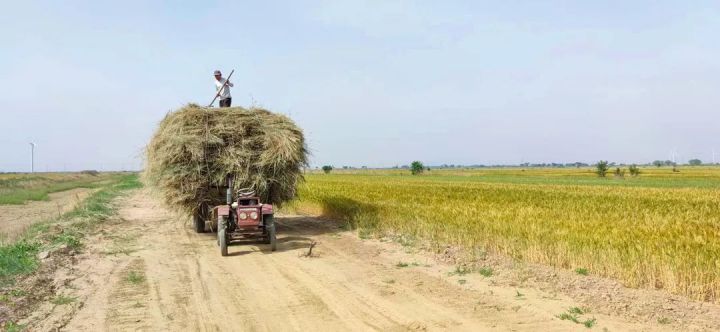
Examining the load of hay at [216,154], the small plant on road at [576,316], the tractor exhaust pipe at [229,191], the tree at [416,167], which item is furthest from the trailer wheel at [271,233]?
the tree at [416,167]

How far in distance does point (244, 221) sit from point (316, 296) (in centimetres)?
428

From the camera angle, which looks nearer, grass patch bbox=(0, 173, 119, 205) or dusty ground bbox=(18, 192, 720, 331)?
dusty ground bbox=(18, 192, 720, 331)

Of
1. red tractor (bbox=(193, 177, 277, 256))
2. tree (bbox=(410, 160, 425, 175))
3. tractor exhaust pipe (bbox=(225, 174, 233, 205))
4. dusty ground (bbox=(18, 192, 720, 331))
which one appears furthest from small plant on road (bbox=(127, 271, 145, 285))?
tree (bbox=(410, 160, 425, 175))

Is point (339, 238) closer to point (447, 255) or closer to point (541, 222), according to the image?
point (447, 255)

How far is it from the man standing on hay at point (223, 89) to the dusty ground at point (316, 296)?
4.77 m

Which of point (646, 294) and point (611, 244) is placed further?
point (611, 244)

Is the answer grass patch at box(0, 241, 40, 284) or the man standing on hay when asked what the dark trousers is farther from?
grass patch at box(0, 241, 40, 284)

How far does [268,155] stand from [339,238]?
2802 millimetres

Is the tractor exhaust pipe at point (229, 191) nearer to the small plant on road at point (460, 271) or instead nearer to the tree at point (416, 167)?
the small plant on road at point (460, 271)

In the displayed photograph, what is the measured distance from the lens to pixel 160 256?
36.0ft

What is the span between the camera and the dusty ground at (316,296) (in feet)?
20.3

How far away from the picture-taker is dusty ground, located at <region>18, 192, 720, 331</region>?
6.20 meters

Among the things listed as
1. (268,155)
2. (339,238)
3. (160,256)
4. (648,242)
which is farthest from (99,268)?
(648,242)

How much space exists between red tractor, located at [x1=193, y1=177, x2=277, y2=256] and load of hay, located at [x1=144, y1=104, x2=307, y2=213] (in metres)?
0.73
